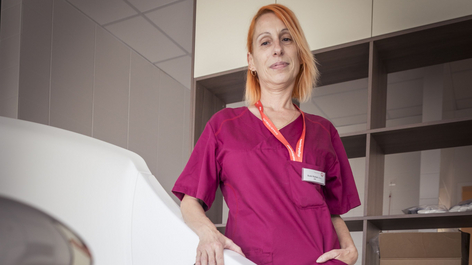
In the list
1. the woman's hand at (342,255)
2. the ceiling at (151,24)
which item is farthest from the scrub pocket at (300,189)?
the ceiling at (151,24)

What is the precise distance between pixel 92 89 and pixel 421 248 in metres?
2.62

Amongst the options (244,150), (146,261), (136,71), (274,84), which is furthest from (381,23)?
(136,71)

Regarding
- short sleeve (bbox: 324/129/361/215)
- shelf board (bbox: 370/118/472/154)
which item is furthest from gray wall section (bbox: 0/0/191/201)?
short sleeve (bbox: 324/129/361/215)

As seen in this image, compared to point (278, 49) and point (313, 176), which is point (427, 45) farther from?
point (313, 176)

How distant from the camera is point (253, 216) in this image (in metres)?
1.01

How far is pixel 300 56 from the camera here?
1.27 m

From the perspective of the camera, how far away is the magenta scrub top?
98 centimetres

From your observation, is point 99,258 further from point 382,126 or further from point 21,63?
point 21,63

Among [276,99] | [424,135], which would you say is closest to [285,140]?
[276,99]

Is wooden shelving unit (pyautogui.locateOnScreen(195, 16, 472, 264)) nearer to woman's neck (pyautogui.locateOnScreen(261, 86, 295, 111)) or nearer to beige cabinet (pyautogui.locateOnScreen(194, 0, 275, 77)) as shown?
beige cabinet (pyautogui.locateOnScreen(194, 0, 275, 77))

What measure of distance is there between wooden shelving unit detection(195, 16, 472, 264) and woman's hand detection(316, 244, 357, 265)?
863mm

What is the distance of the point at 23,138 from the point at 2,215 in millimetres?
62

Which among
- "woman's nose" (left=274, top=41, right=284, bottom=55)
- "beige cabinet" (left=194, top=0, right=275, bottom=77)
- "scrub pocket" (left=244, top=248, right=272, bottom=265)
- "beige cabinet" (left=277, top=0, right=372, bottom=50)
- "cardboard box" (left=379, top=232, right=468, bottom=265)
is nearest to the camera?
"scrub pocket" (left=244, top=248, right=272, bottom=265)

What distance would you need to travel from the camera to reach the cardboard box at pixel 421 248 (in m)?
1.75
